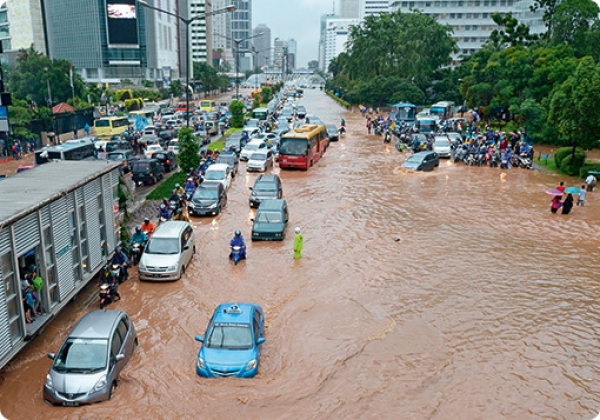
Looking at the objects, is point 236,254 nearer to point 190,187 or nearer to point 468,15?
point 190,187

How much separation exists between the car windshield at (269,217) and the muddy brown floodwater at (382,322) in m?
0.96

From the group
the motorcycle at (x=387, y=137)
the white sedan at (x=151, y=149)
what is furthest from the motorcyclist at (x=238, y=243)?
the motorcycle at (x=387, y=137)

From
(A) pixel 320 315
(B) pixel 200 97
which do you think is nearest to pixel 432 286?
(A) pixel 320 315

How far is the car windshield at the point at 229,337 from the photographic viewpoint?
1144 cm

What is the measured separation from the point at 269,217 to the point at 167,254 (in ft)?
17.6

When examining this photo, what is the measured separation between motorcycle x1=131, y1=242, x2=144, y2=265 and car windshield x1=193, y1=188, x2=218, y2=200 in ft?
21.0

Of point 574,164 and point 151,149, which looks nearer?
point 574,164

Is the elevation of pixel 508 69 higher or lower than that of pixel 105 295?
higher

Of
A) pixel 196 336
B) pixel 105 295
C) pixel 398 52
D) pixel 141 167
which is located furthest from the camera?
pixel 398 52

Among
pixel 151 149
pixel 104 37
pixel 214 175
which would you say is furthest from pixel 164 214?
pixel 104 37

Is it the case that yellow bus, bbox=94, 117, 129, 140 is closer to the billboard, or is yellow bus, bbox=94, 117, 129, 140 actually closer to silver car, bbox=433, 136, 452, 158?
silver car, bbox=433, 136, 452, 158

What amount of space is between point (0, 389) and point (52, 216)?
12.4ft

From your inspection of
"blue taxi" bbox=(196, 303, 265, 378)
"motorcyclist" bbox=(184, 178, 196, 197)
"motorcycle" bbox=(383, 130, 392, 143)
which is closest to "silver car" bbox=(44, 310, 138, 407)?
"blue taxi" bbox=(196, 303, 265, 378)

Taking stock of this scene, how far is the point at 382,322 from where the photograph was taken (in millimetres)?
14047
